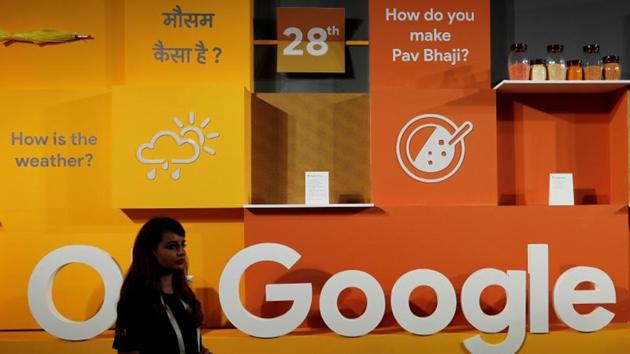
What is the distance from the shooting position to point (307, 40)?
4.22 metres

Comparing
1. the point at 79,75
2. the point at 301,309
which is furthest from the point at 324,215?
the point at 79,75

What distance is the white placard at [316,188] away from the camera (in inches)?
158

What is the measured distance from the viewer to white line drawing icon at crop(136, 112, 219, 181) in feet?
12.6

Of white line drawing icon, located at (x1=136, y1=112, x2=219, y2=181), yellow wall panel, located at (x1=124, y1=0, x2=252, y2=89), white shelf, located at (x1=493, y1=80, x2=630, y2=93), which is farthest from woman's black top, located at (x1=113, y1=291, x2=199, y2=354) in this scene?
white shelf, located at (x1=493, y1=80, x2=630, y2=93)

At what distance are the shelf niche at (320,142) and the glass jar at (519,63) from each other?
2.91 feet

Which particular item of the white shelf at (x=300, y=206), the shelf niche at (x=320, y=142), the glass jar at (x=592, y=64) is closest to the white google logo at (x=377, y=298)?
the white shelf at (x=300, y=206)

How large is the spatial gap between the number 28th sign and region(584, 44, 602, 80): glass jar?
1463 millimetres

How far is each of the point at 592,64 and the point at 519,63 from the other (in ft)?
1.52

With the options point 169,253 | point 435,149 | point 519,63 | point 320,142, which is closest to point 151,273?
point 169,253

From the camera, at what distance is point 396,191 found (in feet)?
→ 13.5

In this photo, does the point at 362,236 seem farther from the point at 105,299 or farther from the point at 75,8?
the point at 75,8

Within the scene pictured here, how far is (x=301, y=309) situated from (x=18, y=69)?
2228 millimetres

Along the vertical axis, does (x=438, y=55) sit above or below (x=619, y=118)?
above

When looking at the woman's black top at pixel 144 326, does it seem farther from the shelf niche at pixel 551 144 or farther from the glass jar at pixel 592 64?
the glass jar at pixel 592 64
